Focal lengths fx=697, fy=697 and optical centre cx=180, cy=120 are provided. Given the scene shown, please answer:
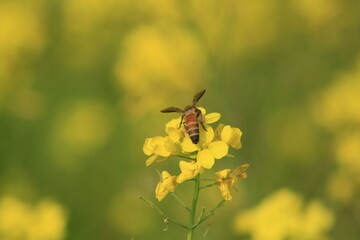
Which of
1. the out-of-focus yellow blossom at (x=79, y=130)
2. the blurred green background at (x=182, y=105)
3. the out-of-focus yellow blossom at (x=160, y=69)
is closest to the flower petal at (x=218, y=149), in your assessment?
the blurred green background at (x=182, y=105)

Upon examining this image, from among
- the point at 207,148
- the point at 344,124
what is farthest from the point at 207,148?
the point at 344,124

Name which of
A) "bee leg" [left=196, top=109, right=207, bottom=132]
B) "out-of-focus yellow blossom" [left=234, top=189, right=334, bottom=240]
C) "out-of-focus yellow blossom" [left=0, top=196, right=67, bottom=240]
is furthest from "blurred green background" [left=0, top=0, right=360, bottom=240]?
"bee leg" [left=196, top=109, right=207, bottom=132]

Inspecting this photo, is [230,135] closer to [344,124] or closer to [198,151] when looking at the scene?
[198,151]

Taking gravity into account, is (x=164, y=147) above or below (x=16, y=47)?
below

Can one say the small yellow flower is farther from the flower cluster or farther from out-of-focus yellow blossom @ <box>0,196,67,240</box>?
out-of-focus yellow blossom @ <box>0,196,67,240</box>

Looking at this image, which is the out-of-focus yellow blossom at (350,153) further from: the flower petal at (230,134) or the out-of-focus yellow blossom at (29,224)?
the flower petal at (230,134)

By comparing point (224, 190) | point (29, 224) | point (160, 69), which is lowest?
point (224, 190)

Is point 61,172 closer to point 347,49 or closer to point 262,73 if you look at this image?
point 262,73

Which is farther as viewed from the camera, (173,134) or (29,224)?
(29,224)
